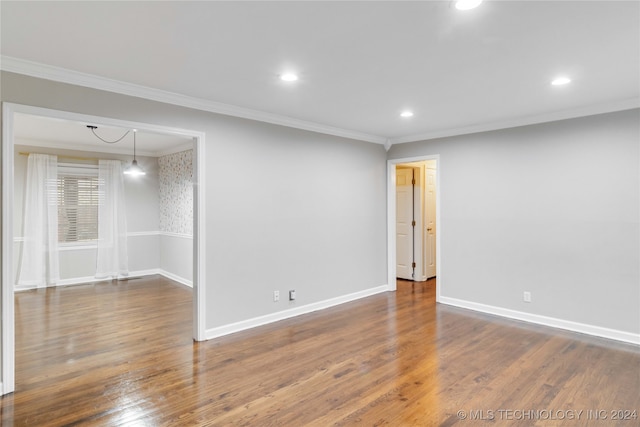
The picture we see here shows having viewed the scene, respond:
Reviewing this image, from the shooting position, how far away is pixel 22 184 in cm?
621

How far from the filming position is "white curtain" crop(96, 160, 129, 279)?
6.90m

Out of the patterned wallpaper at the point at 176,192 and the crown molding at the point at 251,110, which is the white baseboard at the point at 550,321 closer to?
the crown molding at the point at 251,110

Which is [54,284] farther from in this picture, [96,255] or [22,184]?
[22,184]

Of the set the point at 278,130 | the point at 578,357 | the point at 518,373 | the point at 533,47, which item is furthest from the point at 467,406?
the point at 278,130

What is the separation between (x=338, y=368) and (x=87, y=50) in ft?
10.4

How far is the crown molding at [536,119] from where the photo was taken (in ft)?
12.3

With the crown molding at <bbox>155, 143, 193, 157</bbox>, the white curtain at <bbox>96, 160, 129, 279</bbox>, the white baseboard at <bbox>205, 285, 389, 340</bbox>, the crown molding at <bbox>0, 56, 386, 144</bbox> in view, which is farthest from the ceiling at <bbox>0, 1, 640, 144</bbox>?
the white curtain at <bbox>96, 160, 129, 279</bbox>

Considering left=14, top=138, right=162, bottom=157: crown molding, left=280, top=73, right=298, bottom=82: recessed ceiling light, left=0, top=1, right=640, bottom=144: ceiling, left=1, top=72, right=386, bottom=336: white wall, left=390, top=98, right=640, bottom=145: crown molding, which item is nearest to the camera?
left=0, top=1, right=640, bottom=144: ceiling

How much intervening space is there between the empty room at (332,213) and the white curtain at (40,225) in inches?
1.4

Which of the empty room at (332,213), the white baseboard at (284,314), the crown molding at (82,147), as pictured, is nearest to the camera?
the empty room at (332,213)

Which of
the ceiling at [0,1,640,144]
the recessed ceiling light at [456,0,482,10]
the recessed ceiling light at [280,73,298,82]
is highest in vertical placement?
the recessed ceiling light at [280,73,298,82]

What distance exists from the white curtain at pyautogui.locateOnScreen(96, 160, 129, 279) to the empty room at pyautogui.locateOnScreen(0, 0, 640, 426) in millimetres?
214

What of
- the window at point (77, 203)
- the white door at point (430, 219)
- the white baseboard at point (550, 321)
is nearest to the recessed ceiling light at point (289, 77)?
the white baseboard at point (550, 321)

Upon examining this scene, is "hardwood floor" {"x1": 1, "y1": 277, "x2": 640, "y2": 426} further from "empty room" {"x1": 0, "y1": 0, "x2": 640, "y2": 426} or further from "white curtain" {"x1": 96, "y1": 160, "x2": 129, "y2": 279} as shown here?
"white curtain" {"x1": 96, "y1": 160, "x2": 129, "y2": 279}
